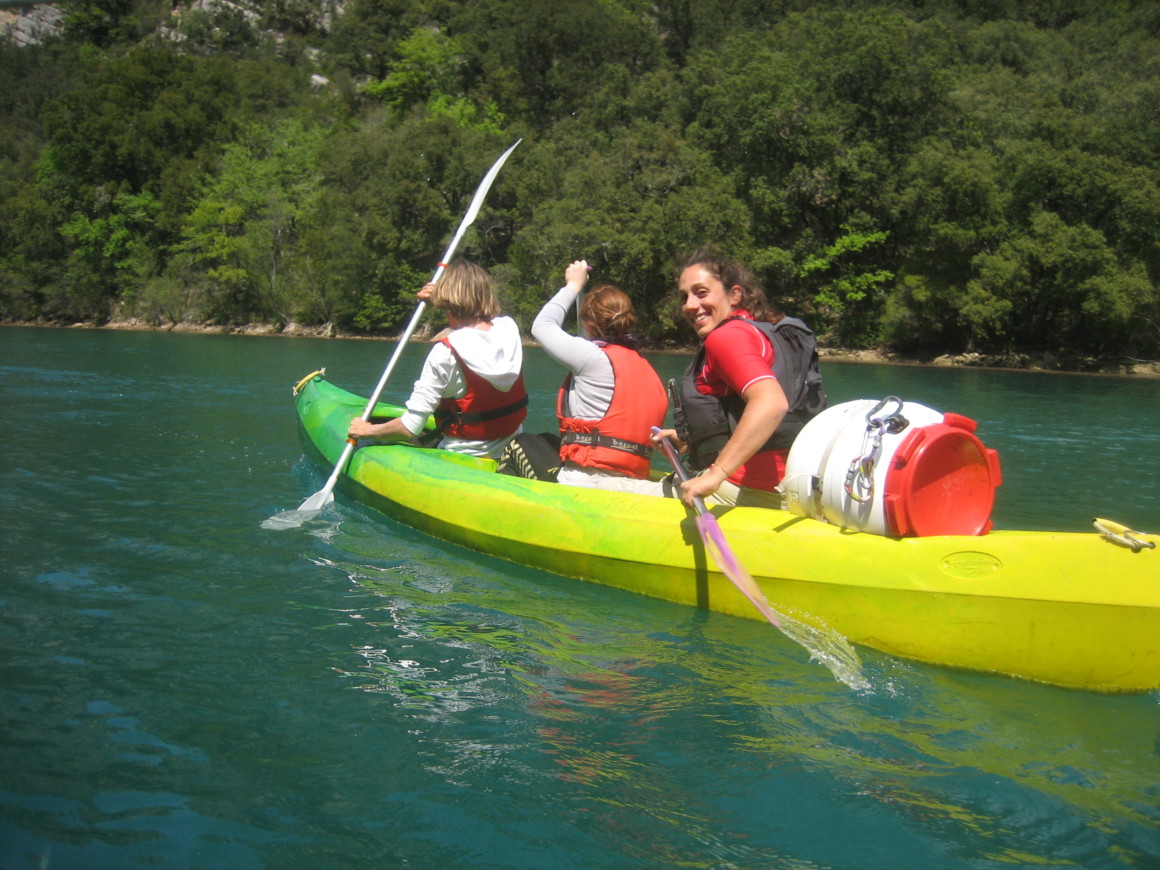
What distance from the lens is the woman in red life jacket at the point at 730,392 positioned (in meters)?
3.38

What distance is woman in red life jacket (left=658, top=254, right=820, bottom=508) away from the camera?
338 cm

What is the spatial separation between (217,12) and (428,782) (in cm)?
7437

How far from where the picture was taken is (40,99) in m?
57.6

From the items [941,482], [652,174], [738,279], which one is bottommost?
[941,482]

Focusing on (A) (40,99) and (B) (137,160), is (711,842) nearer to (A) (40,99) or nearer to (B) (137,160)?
(B) (137,160)

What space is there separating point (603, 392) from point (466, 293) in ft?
3.31

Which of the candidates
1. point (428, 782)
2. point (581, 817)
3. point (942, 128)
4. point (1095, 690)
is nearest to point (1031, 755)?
point (1095, 690)

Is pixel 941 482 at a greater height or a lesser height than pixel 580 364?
lesser

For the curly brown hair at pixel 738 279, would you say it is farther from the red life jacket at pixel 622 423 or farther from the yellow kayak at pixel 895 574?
the yellow kayak at pixel 895 574

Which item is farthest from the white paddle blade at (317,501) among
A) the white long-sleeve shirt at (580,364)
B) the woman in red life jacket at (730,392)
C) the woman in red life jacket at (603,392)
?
the woman in red life jacket at (730,392)

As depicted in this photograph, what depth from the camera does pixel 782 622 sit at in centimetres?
360

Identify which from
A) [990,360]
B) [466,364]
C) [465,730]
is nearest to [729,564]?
[465,730]

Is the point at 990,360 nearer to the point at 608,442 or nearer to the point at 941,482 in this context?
the point at 608,442

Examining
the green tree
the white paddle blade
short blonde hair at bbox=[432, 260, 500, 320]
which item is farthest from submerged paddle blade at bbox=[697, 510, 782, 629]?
the green tree
